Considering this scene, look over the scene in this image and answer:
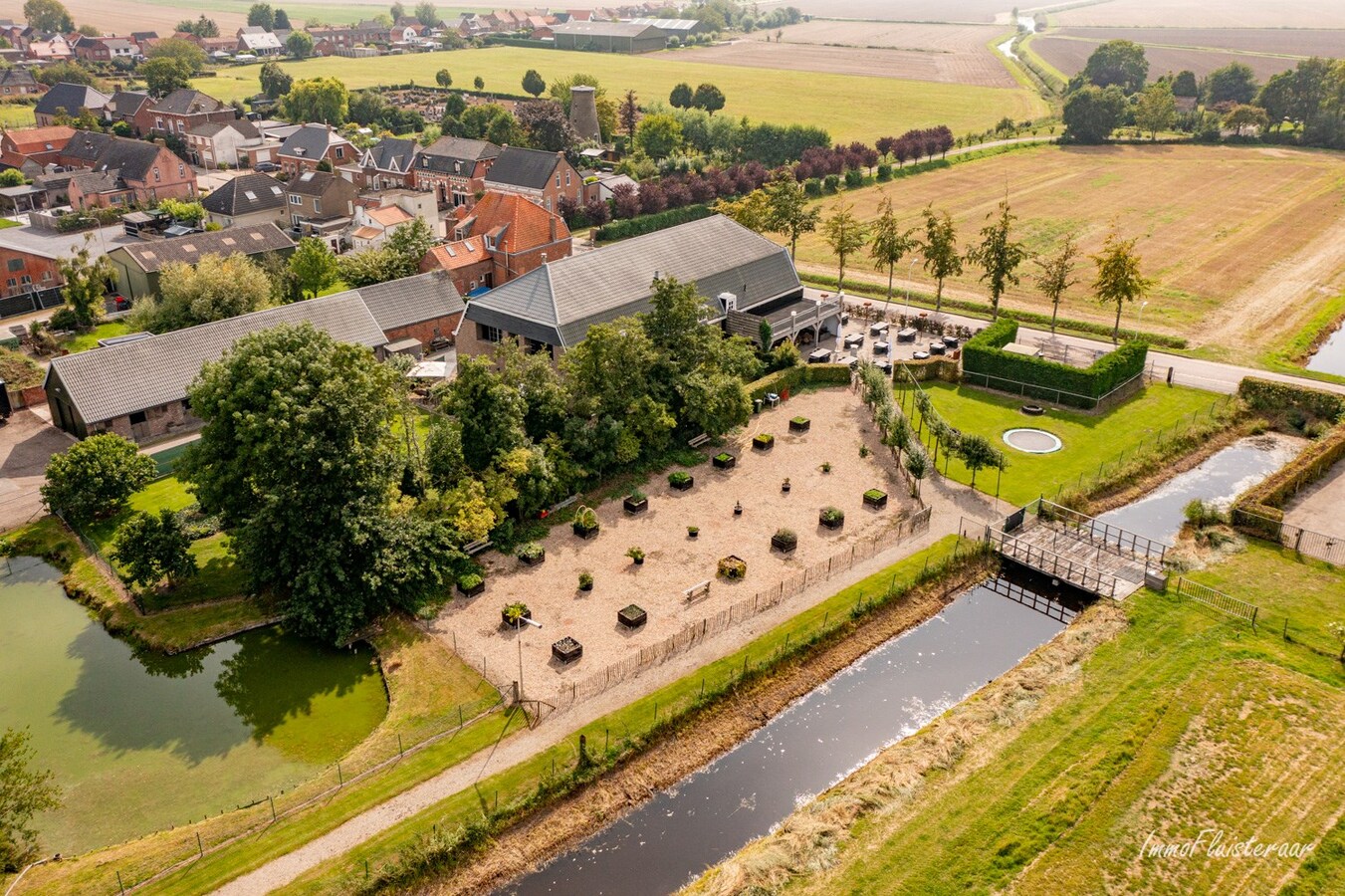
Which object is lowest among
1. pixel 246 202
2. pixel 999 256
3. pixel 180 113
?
pixel 999 256

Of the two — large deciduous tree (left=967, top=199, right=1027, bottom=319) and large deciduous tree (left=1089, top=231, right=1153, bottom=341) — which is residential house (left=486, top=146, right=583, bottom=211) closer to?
large deciduous tree (left=967, top=199, right=1027, bottom=319)

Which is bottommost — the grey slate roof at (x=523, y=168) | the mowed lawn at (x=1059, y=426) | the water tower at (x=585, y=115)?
the mowed lawn at (x=1059, y=426)

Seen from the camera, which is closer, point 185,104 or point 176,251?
point 176,251

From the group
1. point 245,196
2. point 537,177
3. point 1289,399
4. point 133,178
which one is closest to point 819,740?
point 1289,399

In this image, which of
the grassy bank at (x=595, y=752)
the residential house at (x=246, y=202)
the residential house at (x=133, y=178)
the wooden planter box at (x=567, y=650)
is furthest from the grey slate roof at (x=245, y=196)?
the grassy bank at (x=595, y=752)

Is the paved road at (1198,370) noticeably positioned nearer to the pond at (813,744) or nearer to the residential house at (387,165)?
the pond at (813,744)

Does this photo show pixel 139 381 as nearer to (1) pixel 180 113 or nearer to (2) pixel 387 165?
(2) pixel 387 165

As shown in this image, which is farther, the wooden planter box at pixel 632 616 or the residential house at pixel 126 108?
the residential house at pixel 126 108

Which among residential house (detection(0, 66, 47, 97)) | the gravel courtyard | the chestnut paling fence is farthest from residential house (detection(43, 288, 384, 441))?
residential house (detection(0, 66, 47, 97))

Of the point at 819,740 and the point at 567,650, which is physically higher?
the point at 567,650
